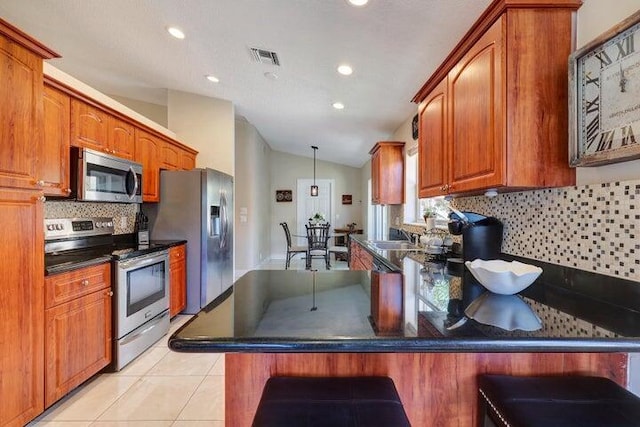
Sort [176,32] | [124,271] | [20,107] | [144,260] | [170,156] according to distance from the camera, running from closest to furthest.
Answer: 1. [20,107]
2. [124,271]
3. [144,260]
4. [176,32]
5. [170,156]

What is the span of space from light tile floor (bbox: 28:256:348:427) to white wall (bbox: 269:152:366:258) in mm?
5680

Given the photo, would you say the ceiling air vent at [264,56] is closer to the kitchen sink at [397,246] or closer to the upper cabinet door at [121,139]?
the upper cabinet door at [121,139]

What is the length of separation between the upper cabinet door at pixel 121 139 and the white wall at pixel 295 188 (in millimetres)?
5143

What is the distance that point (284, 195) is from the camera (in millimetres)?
8242

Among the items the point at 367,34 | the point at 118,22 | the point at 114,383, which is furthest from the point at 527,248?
the point at 118,22

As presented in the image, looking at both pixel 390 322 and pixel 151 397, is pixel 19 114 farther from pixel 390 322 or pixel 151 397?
pixel 390 322

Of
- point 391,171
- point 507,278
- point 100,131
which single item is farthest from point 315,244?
point 507,278

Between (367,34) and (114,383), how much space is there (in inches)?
120

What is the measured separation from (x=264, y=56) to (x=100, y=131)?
1.61 m

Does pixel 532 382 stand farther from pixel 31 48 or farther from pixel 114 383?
pixel 31 48

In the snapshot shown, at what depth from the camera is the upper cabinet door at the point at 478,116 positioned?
4.43ft

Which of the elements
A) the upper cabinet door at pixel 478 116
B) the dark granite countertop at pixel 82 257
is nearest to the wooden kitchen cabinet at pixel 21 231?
the dark granite countertop at pixel 82 257

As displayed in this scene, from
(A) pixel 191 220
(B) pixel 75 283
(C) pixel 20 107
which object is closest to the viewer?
(C) pixel 20 107

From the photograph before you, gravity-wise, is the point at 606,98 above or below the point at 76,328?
above
